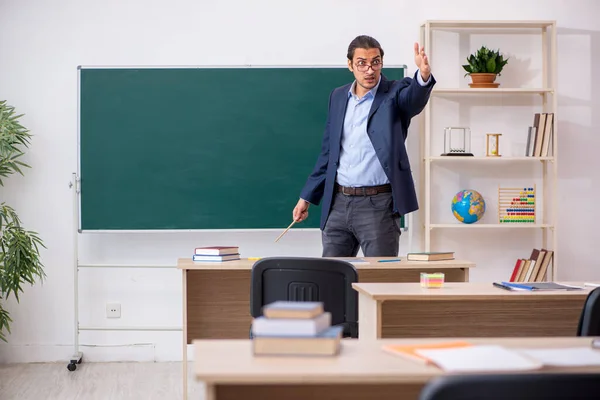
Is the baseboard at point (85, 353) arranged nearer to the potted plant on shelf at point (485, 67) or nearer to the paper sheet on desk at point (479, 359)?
the potted plant on shelf at point (485, 67)

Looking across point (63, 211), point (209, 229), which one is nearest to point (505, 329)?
point (209, 229)

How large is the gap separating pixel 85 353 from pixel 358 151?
249 cm

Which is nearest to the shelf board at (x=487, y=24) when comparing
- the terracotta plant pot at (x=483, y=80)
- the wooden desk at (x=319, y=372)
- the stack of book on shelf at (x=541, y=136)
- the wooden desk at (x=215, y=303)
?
the terracotta plant pot at (x=483, y=80)

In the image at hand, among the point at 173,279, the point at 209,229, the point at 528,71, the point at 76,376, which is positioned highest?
the point at 528,71

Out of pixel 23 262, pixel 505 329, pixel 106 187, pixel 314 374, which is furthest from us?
pixel 106 187

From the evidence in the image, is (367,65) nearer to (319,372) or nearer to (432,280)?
(432,280)

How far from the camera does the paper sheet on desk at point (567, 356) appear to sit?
→ 1584mm

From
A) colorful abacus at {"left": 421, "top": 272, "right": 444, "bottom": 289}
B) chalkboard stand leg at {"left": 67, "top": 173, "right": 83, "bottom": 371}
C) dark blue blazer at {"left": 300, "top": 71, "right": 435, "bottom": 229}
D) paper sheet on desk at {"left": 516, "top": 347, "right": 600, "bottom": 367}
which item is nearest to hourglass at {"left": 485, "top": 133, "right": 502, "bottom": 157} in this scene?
dark blue blazer at {"left": 300, "top": 71, "right": 435, "bottom": 229}

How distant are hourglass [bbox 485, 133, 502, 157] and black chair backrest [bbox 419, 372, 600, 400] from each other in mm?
4103

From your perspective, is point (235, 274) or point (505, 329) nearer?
point (505, 329)

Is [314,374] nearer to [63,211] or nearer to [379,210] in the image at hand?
[379,210]

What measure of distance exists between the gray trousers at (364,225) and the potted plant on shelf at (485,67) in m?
1.59

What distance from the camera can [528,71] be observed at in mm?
5422

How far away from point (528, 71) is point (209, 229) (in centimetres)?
241
